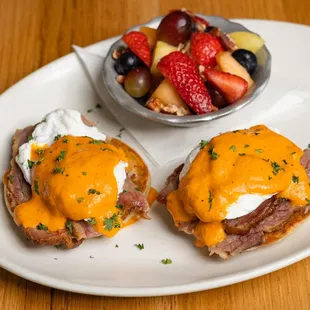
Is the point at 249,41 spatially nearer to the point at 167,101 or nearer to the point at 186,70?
the point at 186,70

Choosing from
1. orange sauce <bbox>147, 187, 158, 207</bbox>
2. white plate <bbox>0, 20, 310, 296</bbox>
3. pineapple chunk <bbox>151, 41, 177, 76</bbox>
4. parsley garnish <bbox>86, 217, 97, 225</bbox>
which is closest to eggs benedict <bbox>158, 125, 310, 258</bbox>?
white plate <bbox>0, 20, 310, 296</bbox>

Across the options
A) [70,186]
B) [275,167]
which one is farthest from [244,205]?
[70,186]

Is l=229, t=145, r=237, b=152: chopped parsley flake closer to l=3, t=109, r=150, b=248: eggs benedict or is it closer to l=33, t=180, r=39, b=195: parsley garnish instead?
l=3, t=109, r=150, b=248: eggs benedict

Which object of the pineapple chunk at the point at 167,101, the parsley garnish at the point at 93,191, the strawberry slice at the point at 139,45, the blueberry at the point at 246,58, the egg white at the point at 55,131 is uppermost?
the blueberry at the point at 246,58

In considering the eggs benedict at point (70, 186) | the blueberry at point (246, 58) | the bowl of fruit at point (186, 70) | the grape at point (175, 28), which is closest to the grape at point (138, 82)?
the bowl of fruit at point (186, 70)

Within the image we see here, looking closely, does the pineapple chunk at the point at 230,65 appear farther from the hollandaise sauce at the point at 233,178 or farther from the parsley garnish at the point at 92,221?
the parsley garnish at the point at 92,221
